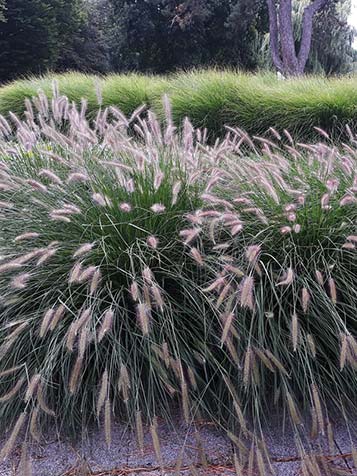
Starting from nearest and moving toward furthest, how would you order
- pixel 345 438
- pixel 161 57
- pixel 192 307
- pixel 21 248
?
pixel 345 438, pixel 192 307, pixel 21 248, pixel 161 57

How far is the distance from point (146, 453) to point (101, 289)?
659 mm

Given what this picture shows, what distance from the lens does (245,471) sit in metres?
1.86

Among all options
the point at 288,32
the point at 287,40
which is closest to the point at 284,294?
the point at 287,40

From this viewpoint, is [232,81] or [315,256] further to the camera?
[232,81]

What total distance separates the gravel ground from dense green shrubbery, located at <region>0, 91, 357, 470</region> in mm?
74

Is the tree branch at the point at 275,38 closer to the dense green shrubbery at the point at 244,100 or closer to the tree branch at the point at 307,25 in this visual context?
the tree branch at the point at 307,25

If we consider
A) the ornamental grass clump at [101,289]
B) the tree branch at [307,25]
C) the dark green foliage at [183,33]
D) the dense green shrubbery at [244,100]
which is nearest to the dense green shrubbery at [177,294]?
the ornamental grass clump at [101,289]

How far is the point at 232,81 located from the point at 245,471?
220 inches

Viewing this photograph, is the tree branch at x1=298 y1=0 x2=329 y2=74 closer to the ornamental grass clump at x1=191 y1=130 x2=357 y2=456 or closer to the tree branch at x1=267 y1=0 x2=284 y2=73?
the tree branch at x1=267 y1=0 x2=284 y2=73

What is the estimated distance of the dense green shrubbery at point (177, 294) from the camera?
74.9 inches

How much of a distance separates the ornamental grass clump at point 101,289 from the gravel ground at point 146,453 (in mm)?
90

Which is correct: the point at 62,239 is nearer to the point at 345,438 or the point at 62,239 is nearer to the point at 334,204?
the point at 334,204

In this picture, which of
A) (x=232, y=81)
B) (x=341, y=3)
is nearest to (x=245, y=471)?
(x=232, y=81)

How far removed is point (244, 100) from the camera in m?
6.27
